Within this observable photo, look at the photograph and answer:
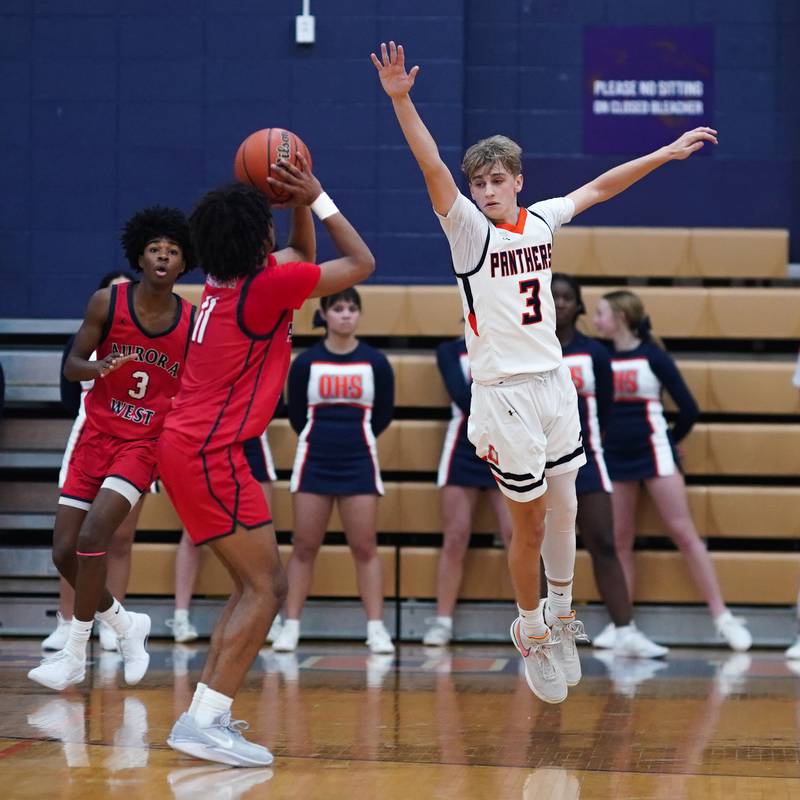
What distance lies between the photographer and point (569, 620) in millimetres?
5316

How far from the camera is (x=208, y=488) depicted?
4.46m

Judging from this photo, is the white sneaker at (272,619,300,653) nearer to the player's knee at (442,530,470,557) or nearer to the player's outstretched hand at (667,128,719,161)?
the player's knee at (442,530,470,557)

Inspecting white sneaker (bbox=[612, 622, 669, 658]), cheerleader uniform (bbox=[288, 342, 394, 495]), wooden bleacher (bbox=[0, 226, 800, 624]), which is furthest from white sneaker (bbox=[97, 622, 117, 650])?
white sneaker (bbox=[612, 622, 669, 658])

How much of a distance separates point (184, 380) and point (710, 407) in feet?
14.4

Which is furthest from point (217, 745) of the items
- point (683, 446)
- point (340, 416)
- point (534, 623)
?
point (683, 446)

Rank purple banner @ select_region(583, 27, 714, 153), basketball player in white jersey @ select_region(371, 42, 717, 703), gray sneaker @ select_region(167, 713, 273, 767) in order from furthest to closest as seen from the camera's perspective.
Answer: purple banner @ select_region(583, 27, 714, 153) → basketball player in white jersey @ select_region(371, 42, 717, 703) → gray sneaker @ select_region(167, 713, 273, 767)

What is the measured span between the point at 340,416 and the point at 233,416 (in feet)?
10.1

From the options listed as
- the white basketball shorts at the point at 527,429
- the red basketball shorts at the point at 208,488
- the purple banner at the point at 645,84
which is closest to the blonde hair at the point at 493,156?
the white basketball shorts at the point at 527,429

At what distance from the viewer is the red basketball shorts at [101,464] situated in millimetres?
5637

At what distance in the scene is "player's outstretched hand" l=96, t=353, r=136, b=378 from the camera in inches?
215

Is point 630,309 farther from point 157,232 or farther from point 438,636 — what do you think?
point 157,232

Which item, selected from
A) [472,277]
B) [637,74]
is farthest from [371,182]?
[472,277]

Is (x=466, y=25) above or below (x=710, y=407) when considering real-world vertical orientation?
above

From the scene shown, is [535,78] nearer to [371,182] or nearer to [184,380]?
[371,182]
